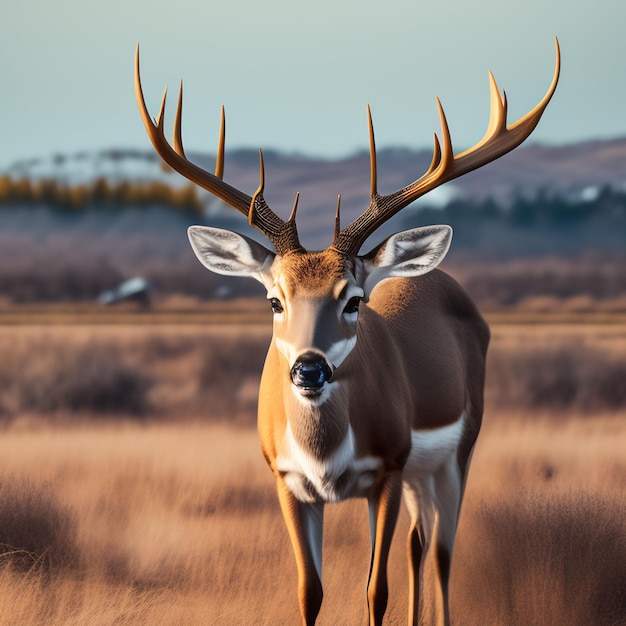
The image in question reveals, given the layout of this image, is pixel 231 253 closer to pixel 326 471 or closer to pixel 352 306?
pixel 352 306

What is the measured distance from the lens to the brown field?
295 inches

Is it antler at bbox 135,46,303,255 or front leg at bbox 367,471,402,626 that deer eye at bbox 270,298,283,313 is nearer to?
antler at bbox 135,46,303,255

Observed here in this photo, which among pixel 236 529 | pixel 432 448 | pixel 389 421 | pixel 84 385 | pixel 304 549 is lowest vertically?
pixel 84 385

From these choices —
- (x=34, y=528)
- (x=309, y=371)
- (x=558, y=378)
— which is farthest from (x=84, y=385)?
(x=309, y=371)

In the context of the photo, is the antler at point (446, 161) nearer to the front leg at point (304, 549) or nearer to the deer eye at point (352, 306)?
the deer eye at point (352, 306)

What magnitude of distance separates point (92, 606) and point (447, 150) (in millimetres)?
3836

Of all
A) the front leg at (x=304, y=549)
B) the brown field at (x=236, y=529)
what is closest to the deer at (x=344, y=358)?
the front leg at (x=304, y=549)

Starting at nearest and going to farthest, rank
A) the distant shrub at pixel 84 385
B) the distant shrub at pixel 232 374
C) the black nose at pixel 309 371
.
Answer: the black nose at pixel 309 371 → the distant shrub at pixel 232 374 → the distant shrub at pixel 84 385

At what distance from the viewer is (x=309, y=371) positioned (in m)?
5.39

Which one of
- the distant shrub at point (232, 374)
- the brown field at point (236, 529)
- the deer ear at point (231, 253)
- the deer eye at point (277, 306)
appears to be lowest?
the distant shrub at point (232, 374)

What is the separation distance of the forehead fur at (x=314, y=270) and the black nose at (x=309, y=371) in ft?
1.44

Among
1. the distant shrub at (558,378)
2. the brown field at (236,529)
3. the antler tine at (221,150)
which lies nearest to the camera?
the antler tine at (221,150)

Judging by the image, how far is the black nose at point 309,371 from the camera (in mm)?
5395

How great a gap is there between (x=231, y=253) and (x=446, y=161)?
1428mm
